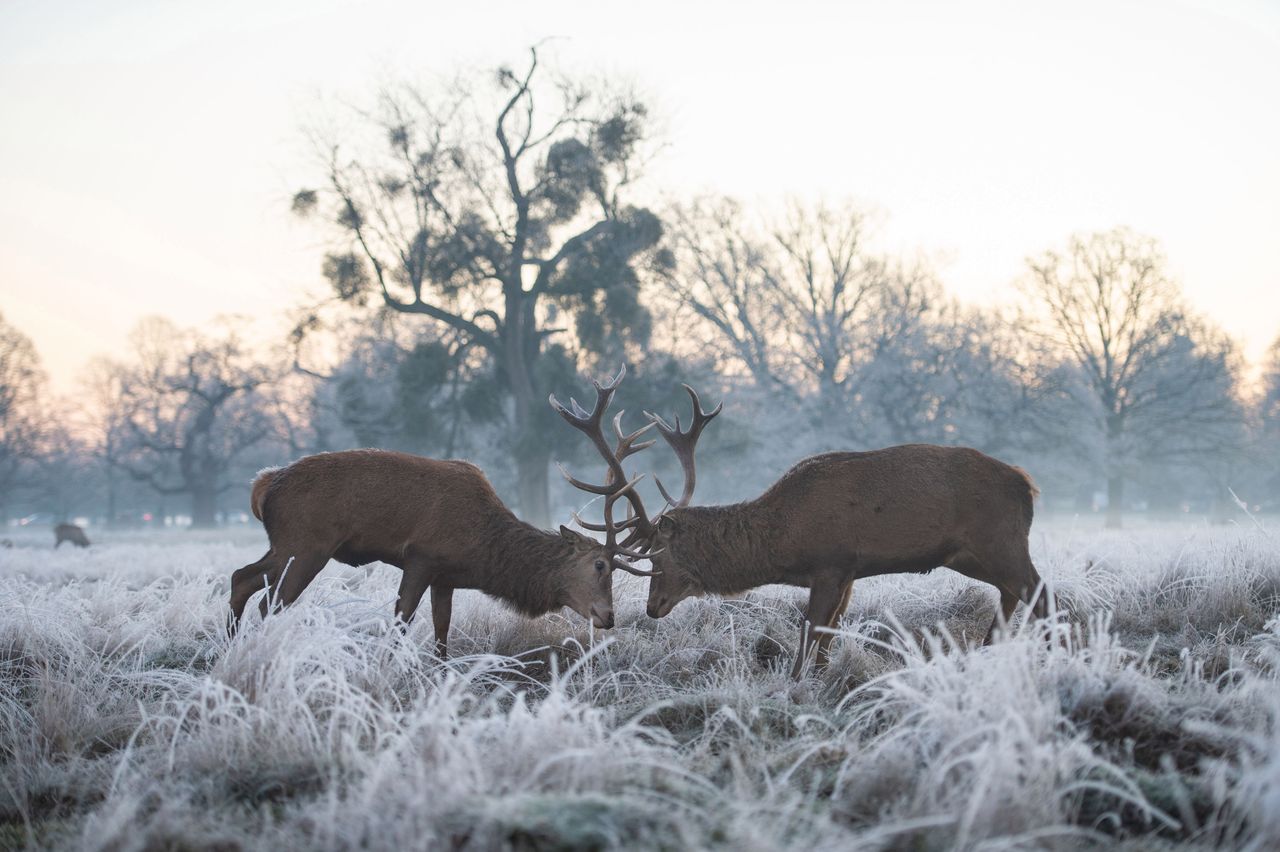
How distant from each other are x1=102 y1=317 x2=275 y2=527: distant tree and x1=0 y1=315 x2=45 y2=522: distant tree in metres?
4.25

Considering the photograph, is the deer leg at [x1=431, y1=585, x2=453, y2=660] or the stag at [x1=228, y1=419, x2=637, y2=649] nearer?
the stag at [x1=228, y1=419, x2=637, y2=649]

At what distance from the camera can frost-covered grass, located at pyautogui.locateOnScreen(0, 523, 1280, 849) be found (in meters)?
3.12

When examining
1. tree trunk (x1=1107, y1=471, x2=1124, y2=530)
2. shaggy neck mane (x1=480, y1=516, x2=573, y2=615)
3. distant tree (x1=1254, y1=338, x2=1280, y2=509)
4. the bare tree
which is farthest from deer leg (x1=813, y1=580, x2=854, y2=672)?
the bare tree

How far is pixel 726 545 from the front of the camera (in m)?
7.42

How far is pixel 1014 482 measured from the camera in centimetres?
702

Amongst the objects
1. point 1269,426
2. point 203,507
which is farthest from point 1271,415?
point 203,507

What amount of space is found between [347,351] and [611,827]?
3978 cm

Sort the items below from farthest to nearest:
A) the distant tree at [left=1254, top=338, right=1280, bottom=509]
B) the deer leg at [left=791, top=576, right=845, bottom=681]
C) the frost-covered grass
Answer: the distant tree at [left=1254, top=338, right=1280, bottom=509] → the deer leg at [left=791, top=576, right=845, bottom=681] → the frost-covered grass

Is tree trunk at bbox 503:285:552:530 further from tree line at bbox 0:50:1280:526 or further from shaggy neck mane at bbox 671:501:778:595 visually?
shaggy neck mane at bbox 671:501:778:595

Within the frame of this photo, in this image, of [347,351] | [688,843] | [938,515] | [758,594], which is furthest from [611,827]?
[347,351]

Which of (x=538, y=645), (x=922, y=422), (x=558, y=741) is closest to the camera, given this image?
(x=558, y=741)

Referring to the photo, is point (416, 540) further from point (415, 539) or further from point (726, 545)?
point (726, 545)

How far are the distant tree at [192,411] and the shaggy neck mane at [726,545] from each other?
39.9 metres

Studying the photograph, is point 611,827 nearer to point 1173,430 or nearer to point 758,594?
point 758,594
